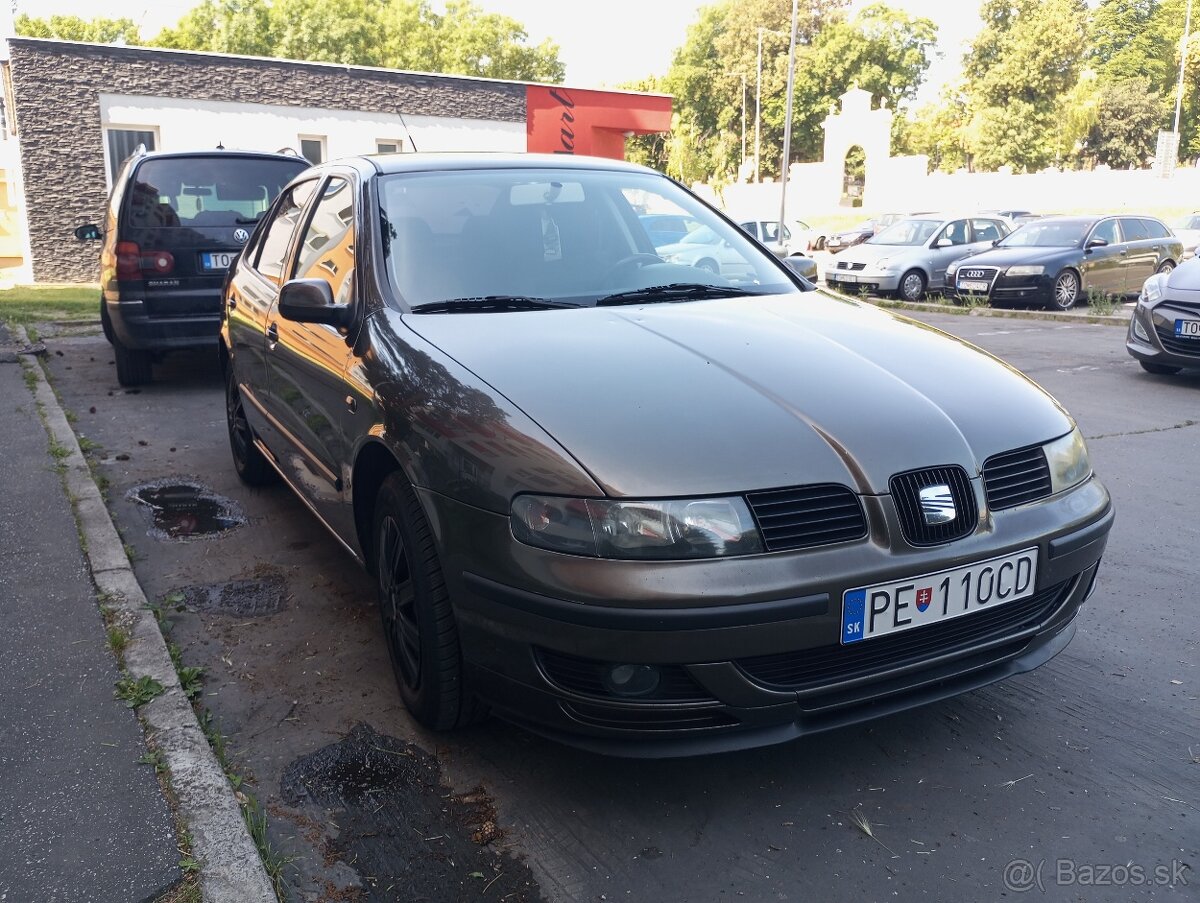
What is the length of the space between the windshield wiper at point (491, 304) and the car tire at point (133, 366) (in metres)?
5.95

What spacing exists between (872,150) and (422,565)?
5724 centimetres

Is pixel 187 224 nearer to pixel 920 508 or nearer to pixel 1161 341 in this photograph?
pixel 920 508

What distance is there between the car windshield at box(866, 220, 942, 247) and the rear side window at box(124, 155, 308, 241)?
13348mm

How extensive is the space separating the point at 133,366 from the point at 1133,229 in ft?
52.2

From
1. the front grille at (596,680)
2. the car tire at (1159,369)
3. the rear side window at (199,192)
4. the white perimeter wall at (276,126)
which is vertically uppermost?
the white perimeter wall at (276,126)

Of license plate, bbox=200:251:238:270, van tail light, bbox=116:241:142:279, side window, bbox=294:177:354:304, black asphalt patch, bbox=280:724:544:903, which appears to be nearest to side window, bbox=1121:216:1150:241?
license plate, bbox=200:251:238:270

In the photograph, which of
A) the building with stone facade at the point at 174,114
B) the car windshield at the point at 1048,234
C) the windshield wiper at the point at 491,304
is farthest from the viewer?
the building with stone facade at the point at 174,114

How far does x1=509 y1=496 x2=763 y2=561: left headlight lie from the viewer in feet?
7.97

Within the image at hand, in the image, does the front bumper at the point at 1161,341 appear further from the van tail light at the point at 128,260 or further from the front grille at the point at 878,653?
the van tail light at the point at 128,260

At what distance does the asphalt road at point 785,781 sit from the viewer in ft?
8.10

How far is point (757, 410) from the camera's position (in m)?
2.72

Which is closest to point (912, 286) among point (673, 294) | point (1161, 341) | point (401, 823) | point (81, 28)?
point (1161, 341)

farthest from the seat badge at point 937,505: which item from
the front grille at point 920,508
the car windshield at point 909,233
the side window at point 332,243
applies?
the car windshield at point 909,233

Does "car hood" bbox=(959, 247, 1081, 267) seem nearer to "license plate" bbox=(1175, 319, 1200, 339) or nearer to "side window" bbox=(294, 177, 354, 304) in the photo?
"license plate" bbox=(1175, 319, 1200, 339)
